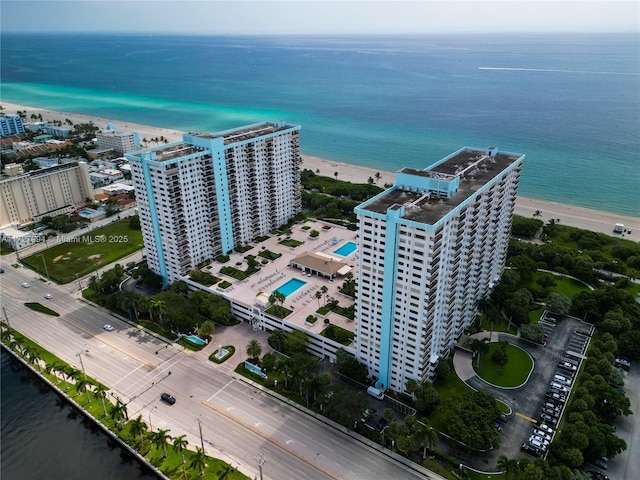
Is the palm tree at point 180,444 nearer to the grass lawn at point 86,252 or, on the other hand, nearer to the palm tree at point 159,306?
the palm tree at point 159,306

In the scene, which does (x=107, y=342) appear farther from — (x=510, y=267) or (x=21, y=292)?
(x=510, y=267)

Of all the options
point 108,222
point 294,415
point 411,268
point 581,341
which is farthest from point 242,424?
point 108,222

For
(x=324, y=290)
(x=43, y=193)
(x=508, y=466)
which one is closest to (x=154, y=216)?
(x=324, y=290)

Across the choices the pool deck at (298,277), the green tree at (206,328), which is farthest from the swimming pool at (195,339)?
the pool deck at (298,277)

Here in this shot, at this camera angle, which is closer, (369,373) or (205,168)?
(369,373)

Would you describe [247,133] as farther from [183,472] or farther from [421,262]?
[183,472]

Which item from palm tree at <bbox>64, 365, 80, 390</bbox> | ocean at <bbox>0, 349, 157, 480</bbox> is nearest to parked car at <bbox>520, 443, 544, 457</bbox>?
ocean at <bbox>0, 349, 157, 480</bbox>
